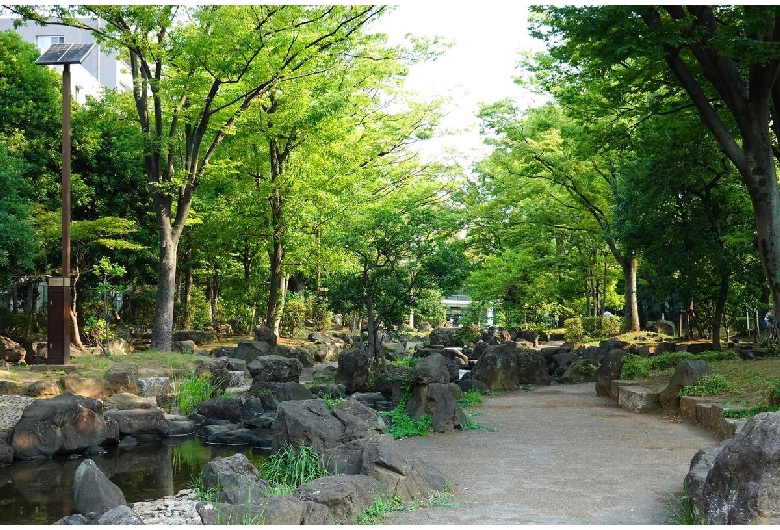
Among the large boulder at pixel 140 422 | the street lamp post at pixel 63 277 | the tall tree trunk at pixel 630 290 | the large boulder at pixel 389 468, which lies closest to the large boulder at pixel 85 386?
the large boulder at pixel 140 422

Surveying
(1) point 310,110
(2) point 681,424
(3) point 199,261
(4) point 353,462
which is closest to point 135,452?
(4) point 353,462

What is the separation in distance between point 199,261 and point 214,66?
12.4m

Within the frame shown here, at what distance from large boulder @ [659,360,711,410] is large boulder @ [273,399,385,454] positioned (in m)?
5.80

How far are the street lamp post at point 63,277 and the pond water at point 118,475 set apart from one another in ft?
16.4

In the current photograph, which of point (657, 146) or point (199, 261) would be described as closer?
point (657, 146)

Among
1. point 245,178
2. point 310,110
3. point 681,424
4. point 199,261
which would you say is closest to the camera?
point 681,424

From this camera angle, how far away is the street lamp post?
15.7 meters

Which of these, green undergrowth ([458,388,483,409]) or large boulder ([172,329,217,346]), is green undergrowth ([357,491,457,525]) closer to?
green undergrowth ([458,388,483,409])

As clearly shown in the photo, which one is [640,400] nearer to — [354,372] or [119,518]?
[354,372]

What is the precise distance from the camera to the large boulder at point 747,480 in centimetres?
493

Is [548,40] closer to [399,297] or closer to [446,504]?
[399,297]

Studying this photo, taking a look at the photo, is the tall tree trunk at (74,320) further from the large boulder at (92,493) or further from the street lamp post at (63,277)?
the large boulder at (92,493)

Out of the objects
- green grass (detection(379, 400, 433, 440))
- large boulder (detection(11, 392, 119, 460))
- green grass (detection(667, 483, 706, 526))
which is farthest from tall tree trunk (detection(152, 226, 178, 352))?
green grass (detection(667, 483, 706, 526))

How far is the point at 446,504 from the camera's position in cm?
648
